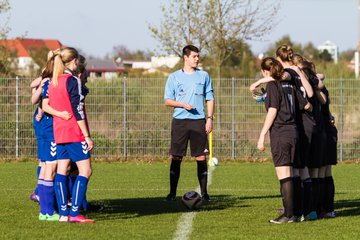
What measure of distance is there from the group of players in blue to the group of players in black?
2003mm

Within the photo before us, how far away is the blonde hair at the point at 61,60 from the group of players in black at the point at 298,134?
84.7 inches

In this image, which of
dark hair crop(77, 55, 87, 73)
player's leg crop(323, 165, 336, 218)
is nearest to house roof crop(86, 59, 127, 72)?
dark hair crop(77, 55, 87, 73)

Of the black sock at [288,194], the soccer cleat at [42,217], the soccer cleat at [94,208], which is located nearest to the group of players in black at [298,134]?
the black sock at [288,194]

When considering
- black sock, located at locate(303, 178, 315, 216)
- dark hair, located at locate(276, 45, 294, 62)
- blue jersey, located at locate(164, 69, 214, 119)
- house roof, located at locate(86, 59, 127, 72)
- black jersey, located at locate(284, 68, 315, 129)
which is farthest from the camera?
house roof, located at locate(86, 59, 127, 72)

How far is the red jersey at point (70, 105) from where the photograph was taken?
34.0 feet

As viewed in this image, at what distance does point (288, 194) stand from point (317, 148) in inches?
34.5

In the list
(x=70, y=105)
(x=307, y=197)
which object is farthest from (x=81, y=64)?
(x=307, y=197)

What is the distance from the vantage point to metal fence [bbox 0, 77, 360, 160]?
24.4m

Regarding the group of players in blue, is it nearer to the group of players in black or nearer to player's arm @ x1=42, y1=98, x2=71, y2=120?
player's arm @ x1=42, y1=98, x2=71, y2=120

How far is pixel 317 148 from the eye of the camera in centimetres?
1120

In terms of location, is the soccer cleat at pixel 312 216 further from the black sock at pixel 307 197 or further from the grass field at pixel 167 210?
the grass field at pixel 167 210

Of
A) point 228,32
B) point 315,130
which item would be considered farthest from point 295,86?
point 228,32

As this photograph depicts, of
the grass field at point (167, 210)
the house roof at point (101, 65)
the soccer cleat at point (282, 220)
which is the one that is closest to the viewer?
the grass field at point (167, 210)

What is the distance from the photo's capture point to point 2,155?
24.4 m
